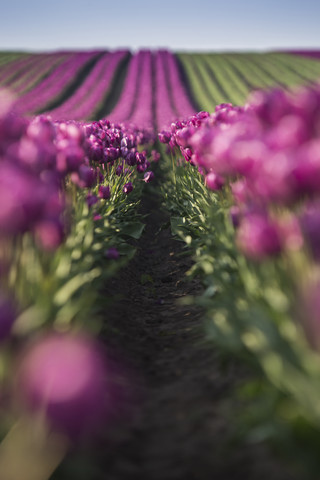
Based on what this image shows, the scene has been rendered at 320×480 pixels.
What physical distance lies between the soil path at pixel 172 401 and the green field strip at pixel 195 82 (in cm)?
1915

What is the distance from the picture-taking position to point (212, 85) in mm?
27266

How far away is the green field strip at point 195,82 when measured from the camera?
912 inches

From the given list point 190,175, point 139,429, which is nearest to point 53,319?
point 139,429

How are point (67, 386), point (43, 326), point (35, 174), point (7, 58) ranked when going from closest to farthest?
1. point (67, 386)
2. point (43, 326)
3. point (35, 174)
4. point (7, 58)

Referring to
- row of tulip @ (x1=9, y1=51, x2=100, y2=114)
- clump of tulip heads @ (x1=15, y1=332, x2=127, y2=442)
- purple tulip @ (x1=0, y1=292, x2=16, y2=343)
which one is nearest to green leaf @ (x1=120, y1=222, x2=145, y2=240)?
purple tulip @ (x1=0, y1=292, x2=16, y2=343)

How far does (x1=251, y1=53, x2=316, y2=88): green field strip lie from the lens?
26.9 metres

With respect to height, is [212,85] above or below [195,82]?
below

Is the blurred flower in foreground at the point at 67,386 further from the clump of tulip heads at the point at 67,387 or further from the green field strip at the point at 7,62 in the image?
the green field strip at the point at 7,62

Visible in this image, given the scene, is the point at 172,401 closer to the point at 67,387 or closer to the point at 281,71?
the point at 67,387

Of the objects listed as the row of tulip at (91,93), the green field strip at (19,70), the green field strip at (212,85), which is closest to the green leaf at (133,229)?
the row of tulip at (91,93)

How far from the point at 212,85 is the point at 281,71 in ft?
19.7

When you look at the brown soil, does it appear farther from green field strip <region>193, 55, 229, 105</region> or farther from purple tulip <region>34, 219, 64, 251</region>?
green field strip <region>193, 55, 229, 105</region>

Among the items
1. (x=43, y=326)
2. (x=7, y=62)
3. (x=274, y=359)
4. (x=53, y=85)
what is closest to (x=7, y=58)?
(x=7, y=62)

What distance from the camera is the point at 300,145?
1611mm
